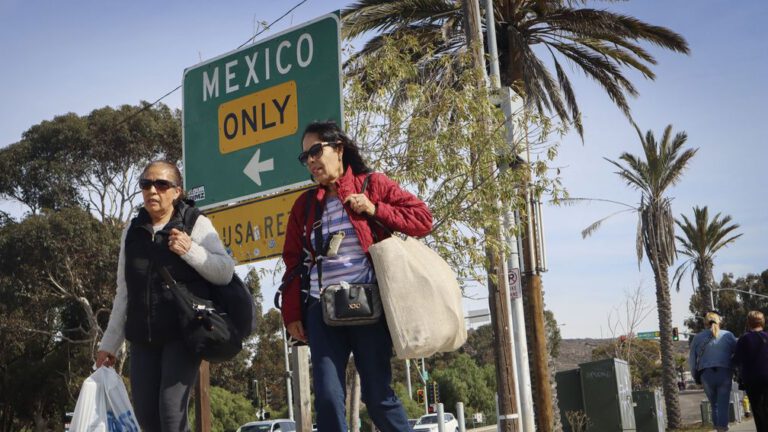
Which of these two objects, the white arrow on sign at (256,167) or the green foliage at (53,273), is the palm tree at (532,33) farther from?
the green foliage at (53,273)

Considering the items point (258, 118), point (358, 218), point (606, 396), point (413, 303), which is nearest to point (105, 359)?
point (358, 218)

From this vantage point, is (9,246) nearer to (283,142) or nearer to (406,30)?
(406,30)

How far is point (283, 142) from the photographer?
8.30 metres

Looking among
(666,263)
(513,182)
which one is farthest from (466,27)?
(666,263)

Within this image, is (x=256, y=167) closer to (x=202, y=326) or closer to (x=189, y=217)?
(x=189, y=217)

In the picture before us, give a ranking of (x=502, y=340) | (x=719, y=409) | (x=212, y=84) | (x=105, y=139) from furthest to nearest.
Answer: (x=105, y=139)
(x=502, y=340)
(x=719, y=409)
(x=212, y=84)

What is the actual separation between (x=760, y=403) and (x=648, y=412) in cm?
601

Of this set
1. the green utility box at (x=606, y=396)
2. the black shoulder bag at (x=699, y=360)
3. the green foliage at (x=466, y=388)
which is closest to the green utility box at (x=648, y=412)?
the green utility box at (x=606, y=396)

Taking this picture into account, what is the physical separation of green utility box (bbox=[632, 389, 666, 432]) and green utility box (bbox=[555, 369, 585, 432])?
4.93 feet

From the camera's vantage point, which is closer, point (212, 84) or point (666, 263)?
point (212, 84)

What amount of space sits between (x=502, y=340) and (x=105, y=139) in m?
24.6

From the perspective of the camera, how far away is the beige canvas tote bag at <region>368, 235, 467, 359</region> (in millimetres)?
3748

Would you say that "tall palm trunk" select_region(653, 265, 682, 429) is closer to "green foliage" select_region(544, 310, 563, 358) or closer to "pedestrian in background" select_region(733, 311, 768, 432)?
"pedestrian in background" select_region(733, 311, 768, 432)

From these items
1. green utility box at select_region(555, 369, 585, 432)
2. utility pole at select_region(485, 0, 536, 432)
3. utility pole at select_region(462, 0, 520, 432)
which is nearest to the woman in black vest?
utility pole at select_region(485, 0, 536, 432)
